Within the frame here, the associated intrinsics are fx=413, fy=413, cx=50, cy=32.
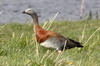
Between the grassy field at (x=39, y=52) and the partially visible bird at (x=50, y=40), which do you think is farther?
the partially visible bird at (x=50, y=40)

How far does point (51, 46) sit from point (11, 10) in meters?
8.76

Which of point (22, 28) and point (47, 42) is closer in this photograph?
point (47, 42)

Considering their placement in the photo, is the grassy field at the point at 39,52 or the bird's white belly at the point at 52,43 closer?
the grassy field at the point at 39,52

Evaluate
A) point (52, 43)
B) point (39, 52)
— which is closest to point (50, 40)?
point (52, 43)

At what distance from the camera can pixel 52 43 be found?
678 cm

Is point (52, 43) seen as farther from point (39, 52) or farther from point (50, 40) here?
point (39, 52)

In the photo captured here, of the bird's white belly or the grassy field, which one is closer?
the grassy field

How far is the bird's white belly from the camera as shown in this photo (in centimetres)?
670

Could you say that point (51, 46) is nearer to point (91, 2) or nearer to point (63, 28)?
point (63, 28)

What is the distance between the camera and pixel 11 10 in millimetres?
15320

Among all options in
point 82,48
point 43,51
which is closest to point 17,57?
point 43,51

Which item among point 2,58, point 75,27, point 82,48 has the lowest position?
point 75,27

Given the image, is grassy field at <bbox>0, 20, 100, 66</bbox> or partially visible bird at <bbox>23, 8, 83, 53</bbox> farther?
partially visible bird at <bbox>23, 8, 83, 53</bbox>

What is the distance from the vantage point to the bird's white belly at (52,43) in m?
6.70
